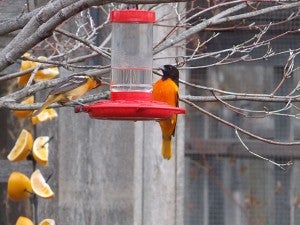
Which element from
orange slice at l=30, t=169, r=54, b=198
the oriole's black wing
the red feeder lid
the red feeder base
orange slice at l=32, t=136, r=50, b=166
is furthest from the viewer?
orange slice at l=32, t=136, r=50, b=166

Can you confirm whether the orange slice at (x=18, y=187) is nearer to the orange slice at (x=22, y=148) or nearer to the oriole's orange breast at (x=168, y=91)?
the orange slice at (x=22, y=148)

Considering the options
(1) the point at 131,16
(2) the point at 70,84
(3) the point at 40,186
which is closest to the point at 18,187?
(3) the point at 40,186

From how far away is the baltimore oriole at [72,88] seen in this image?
4.19 m

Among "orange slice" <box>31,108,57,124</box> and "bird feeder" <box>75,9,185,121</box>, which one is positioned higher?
"bird feeder" <box>75,9,185,121</box>

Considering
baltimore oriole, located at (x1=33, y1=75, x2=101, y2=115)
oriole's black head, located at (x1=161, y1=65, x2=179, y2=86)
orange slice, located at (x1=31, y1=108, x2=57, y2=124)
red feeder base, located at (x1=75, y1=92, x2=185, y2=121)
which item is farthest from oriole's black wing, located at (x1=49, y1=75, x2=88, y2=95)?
orange slice, located at (x1=31, y1=108, x2=57, y2=124)

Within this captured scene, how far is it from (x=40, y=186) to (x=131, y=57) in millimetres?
1203

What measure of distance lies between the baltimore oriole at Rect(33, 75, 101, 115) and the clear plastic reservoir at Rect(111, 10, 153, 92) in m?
0.09

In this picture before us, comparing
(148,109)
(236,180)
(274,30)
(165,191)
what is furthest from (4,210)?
(148,109)

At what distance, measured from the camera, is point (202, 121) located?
577cm

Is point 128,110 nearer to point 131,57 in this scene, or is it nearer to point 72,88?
point 72,88

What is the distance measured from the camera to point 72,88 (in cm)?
418

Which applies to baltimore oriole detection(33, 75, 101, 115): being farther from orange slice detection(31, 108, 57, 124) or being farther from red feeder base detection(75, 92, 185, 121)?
orange slice detection(31, 108, 57, 124)

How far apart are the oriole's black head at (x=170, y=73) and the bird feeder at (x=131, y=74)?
15 cm

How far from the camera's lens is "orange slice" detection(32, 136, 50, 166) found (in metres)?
5.36
